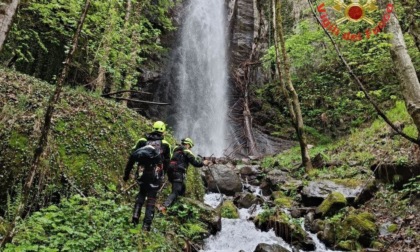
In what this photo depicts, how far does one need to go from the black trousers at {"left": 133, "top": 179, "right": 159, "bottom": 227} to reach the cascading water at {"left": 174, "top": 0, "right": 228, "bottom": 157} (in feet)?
45.9

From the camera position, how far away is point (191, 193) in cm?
905

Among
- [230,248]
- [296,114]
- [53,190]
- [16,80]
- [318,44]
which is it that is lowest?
[230,248]

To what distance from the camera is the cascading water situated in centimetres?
2114

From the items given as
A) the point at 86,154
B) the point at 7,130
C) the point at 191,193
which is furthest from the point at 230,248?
the point at 7,130

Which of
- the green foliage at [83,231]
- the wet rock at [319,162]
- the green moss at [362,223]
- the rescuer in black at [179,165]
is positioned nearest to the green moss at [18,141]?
the green foliage at [83,231]

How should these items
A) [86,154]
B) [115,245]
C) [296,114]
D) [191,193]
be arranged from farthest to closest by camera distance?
[296,114] → [191,193] → [86,154] → [115,245]

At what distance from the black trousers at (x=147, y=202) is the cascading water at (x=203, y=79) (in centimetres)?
1399

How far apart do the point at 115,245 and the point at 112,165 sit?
8.49 ft

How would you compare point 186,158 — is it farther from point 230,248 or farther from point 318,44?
point 318,44

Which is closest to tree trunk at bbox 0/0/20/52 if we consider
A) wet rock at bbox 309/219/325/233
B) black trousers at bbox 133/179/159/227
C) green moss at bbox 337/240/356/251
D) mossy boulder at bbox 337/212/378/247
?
black trousers at bbox 133/179/159/227

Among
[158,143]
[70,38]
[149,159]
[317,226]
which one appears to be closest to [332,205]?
[317,226]

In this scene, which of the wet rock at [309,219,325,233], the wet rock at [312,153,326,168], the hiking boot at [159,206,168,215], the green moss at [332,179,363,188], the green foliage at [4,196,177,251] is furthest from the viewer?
the wet rock at [312,153,326,168]

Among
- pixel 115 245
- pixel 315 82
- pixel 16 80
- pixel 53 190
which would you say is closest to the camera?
pixel 115 245

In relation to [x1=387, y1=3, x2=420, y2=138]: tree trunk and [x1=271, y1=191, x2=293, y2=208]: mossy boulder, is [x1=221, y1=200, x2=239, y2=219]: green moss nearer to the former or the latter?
[x1=271, y1=191, x2=293, y2=208]: mossy boulder
